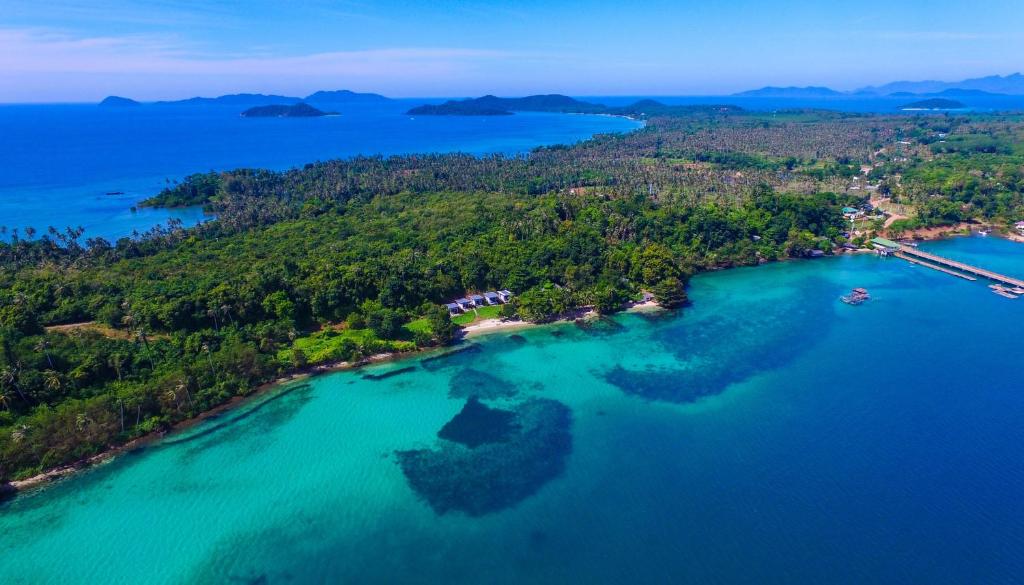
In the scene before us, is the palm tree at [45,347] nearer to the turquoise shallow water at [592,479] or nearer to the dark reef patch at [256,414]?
the turquoise shallow water at [592,479]

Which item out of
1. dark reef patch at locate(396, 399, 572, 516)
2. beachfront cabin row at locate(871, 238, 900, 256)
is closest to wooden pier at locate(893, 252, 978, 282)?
beachfront cabin row at locate(871, 238, 900, 256)

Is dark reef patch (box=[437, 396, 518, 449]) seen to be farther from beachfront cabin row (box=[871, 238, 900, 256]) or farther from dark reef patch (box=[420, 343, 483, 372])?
beachfront cabin row (box=[871, 238, 900, 256])

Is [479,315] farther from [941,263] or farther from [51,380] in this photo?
[941,263]

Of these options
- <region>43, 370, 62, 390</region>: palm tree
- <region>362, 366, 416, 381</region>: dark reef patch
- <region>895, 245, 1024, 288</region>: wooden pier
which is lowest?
<region>362, 366, 416, 381</region>: dark reef patch

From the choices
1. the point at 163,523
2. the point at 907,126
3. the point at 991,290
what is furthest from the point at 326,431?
the point at 907,126

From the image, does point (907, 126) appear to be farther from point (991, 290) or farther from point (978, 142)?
point (991, 290)

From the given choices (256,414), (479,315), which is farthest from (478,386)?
(256,414)

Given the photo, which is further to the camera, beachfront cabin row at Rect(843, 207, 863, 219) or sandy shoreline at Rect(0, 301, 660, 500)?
beachfront cabin row at Rect(843, 207, 863, 219)
